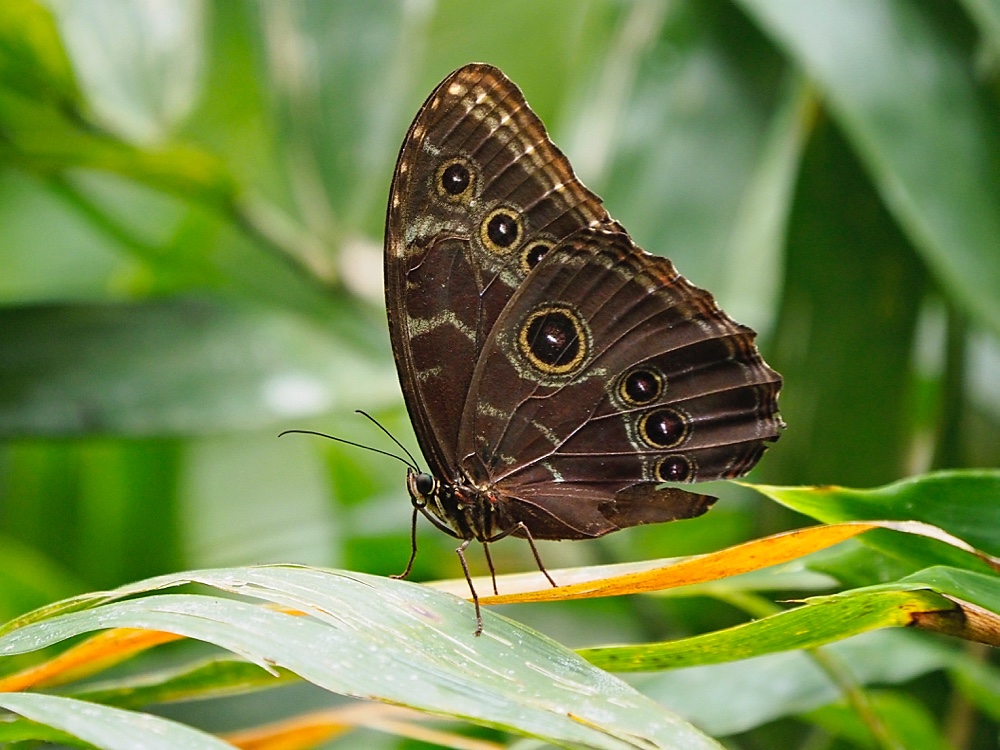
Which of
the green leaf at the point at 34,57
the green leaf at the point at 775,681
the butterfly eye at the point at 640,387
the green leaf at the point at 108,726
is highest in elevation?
the green leaf at the point at 34,57

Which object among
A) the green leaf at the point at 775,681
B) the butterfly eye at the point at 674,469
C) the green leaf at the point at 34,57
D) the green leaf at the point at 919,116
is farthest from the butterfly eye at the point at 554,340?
the green leaf at the point at 34,57

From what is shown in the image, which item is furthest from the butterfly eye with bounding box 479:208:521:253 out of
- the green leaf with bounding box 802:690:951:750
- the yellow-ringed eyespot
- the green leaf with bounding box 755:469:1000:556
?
the green leaf with bounding box 802:690:951:750

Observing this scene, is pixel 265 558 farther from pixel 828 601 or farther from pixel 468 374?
pixel 828 601

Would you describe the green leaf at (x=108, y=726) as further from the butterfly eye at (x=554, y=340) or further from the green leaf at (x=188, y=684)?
the butterfly eye at (x=554, y=340)

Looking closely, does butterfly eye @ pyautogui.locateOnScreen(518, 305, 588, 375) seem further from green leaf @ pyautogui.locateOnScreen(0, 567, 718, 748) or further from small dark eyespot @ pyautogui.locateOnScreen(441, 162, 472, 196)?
green leaf @ pyautogui.locateOnScreen(0, 567, 718, 748)

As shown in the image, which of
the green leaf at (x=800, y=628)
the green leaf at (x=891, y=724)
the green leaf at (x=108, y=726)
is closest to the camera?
the green leaf at (x=108, y=726)

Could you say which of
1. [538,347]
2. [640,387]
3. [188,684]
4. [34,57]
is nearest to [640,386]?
[640,387]

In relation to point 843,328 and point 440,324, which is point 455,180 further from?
point 843,328
